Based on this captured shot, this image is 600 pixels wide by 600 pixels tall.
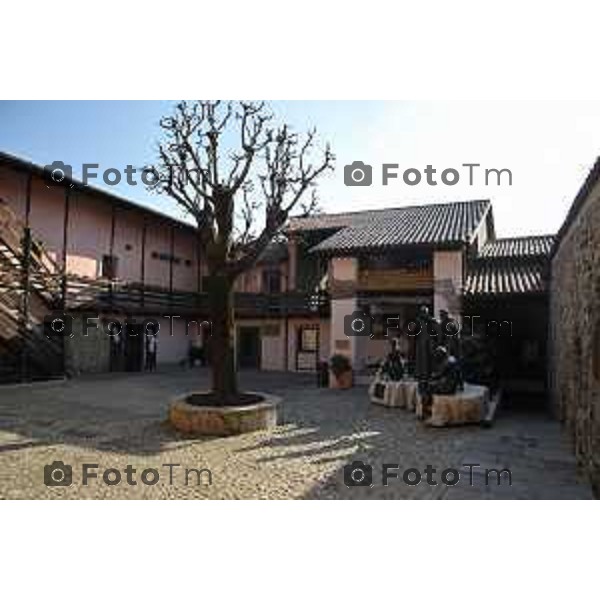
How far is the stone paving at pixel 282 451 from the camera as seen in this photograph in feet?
21.5

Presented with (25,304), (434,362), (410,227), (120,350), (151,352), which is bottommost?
(151,352)

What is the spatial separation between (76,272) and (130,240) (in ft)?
12.3

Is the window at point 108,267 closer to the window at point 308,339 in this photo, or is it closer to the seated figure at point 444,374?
the window at point 308,339

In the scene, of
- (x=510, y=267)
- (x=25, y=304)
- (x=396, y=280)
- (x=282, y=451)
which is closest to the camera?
(x=282, y=451)

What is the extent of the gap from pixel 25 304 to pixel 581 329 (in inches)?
622

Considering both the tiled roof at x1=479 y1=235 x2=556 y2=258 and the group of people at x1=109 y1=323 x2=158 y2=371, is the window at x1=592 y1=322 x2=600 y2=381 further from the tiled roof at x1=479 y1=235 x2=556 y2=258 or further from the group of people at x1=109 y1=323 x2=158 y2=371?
the group of people at x1=109 y1=323 x2=158 y2=371

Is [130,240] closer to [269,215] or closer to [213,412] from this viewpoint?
[269,215]

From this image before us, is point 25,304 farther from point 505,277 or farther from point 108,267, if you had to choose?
point 505,277

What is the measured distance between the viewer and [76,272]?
21125 mm

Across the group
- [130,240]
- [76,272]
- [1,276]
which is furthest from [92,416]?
[130,240]

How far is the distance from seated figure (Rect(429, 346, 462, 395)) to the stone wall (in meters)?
2.16

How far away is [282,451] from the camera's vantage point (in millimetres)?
8664

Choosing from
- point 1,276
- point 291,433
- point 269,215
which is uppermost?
point 269,215

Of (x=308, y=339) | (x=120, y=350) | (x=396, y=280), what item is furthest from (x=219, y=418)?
(x=308, y=339)
